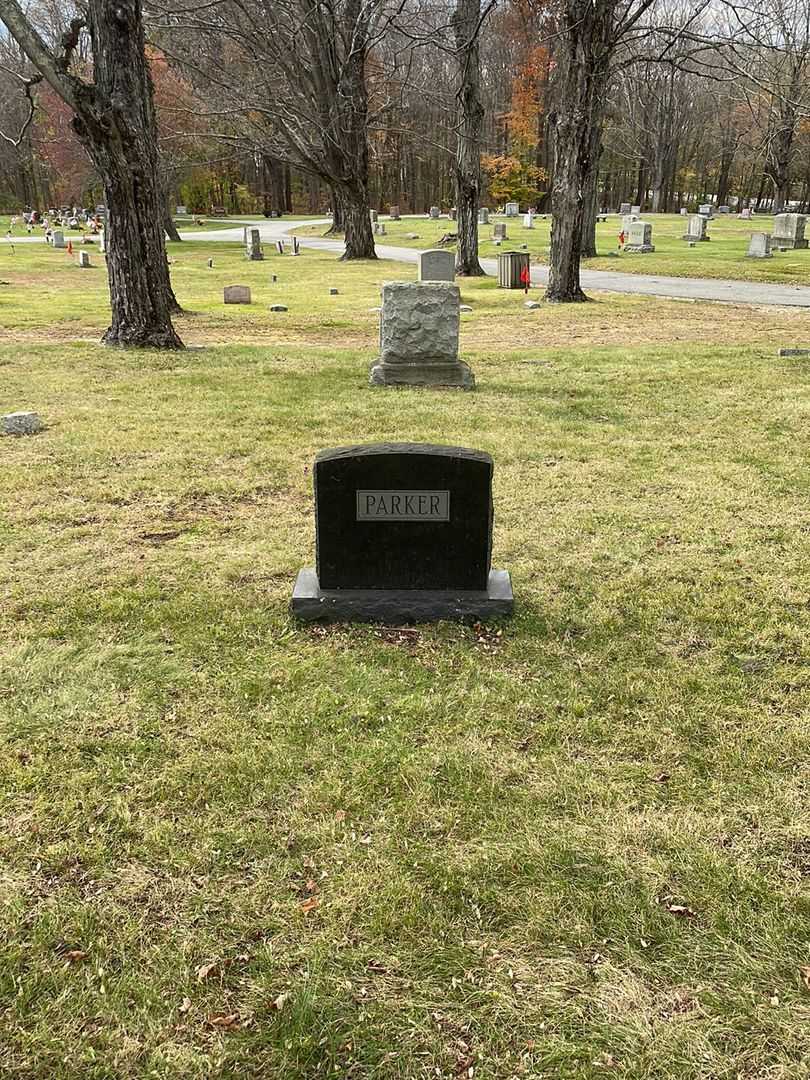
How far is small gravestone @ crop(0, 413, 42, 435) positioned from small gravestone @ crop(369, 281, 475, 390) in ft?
12.6

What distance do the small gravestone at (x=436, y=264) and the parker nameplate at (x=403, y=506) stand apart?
48.3ft

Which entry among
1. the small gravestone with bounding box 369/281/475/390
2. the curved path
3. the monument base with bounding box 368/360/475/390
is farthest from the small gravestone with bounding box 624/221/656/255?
the monument base with bounding box 368/360/475/390

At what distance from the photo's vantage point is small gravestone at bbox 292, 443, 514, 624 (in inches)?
151

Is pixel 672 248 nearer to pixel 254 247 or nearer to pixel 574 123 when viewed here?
pixel 254 247

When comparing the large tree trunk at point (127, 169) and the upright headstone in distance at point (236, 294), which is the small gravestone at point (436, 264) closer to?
the upright headstone in distance at point (236, 294)

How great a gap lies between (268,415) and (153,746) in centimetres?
539

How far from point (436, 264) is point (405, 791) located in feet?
53.7

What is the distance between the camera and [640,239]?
3306 centimetres

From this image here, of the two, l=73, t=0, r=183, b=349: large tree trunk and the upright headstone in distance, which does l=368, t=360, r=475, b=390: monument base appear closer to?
l=73, t=0, r=183, b=349: large tree trunk

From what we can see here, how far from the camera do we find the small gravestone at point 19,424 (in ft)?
24.2

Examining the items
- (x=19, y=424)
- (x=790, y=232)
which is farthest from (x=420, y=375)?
(x=790, y=232)

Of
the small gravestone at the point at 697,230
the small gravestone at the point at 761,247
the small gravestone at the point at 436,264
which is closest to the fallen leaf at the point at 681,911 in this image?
the small gravestone at the point at 436,264

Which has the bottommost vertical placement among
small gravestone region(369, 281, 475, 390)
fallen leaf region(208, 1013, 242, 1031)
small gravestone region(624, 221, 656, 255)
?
fallen leaf region(208, 1013, 242, 1031)

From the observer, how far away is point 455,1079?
192cm
